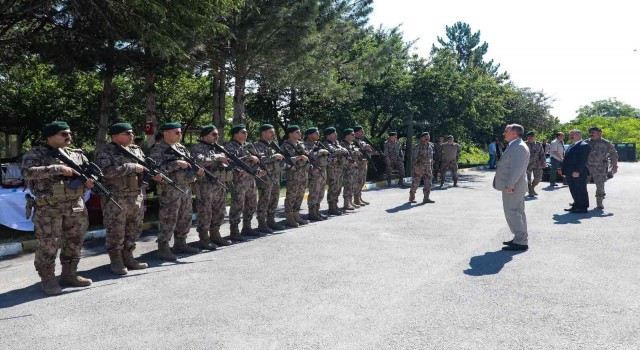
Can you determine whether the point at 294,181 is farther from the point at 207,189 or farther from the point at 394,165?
the point at 394,165

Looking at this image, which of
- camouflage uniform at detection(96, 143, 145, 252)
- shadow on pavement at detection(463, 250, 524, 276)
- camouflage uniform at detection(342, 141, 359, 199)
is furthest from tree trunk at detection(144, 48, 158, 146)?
shadow on pavement at detection(463, 250, 524, 276)

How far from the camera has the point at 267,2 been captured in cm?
1097

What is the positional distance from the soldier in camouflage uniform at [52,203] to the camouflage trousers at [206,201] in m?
2.01

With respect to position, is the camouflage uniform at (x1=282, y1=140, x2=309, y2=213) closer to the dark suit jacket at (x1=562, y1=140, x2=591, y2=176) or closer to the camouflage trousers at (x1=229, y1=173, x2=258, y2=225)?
the camouflage trousers at (x1=229, y1=173, x2=258, y2=225)

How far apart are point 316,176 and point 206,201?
3.10 m

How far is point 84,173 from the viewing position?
521 centimetres

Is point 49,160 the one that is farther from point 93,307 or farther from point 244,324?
point 244,324

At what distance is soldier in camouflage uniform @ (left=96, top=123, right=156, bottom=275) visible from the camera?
566 cm

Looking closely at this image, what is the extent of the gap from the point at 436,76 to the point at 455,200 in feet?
31.7

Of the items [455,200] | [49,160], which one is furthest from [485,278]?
[455,200]

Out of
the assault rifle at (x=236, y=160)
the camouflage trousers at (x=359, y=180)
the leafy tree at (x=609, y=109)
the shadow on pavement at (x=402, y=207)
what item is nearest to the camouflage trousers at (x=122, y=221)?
the assault rifle at (x=236, y=160)

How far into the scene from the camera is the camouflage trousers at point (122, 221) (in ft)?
18.9

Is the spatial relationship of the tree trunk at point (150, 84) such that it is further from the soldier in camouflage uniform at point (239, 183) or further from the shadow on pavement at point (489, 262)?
the shadow on pavement at point (489, 262)

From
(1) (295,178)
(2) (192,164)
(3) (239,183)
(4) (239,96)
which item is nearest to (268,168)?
(1) (295,178)
